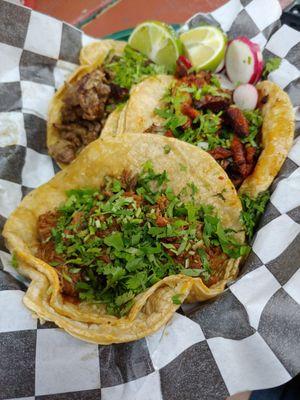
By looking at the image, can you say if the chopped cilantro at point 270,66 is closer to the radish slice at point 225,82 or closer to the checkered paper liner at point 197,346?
the radish slice at point 225,82

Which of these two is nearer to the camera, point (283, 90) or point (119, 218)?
point (119, 218)

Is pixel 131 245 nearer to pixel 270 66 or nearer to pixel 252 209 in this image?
pixel 252 209

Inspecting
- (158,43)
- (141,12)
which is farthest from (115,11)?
(158,43)

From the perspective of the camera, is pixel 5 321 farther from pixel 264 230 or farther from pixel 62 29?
pixel 62 29

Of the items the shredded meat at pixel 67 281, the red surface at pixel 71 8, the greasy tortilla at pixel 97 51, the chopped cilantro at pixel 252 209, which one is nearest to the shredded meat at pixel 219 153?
the chopped cilantro at pixel 252 209

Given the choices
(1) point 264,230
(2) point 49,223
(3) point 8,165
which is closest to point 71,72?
(3) point 8,165

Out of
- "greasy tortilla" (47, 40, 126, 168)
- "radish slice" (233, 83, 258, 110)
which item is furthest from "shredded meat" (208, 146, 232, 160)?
"greasy tortilla" (47, 40, 126, 168)
